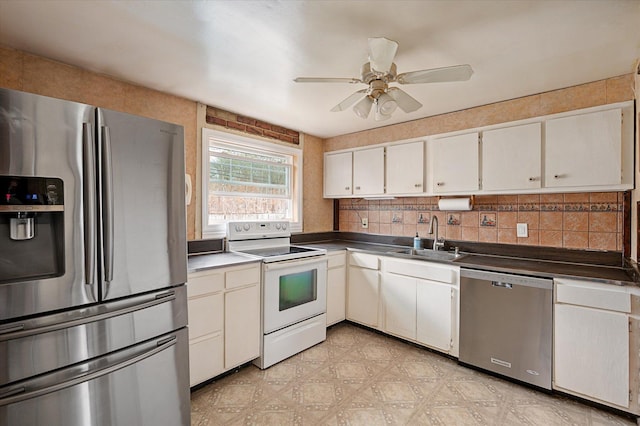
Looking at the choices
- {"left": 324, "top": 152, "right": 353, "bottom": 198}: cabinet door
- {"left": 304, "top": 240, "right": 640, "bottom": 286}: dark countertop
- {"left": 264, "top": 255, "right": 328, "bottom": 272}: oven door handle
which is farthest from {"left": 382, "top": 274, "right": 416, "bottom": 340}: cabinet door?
{"left": 324, "top": 152, "right": 353, "bottom": 198}: cabinet door

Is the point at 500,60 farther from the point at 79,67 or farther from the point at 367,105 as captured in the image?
the point at 79,67

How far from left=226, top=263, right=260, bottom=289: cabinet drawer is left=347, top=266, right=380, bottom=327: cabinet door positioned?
1204 millimetres

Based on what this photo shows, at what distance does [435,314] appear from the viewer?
2643 mm

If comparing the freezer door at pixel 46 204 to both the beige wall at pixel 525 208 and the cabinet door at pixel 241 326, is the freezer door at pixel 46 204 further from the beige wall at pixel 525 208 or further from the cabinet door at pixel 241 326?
the beige wall at pixel 525 208

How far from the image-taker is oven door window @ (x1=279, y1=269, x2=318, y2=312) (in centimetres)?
263

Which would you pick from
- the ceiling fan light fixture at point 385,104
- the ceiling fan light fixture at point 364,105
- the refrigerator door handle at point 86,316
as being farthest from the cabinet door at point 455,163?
the refrigerator door handle at point 86,316

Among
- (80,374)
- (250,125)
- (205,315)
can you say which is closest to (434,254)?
(205,315)

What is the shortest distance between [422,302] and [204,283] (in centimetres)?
189

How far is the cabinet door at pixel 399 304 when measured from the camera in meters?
2.80

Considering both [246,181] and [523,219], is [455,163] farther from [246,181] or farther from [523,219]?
[246,181]

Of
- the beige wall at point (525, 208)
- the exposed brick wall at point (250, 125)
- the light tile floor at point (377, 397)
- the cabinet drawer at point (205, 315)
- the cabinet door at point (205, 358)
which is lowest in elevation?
the light tile floor at point (377, 397)

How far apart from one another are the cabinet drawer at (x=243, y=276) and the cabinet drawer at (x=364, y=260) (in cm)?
119

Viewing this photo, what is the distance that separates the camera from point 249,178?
327 centimetres

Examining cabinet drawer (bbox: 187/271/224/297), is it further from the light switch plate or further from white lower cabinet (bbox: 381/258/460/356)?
the light switch plate
